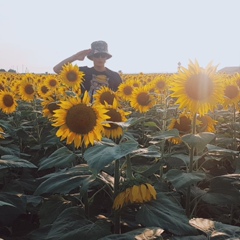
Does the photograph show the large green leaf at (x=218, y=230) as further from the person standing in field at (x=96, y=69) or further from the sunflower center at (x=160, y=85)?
the sunflower center at (x=160, y=85)

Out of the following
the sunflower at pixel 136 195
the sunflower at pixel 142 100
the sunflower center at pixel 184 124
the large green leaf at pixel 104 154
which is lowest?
the sunflower at pixel 136 195

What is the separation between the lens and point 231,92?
175 inches

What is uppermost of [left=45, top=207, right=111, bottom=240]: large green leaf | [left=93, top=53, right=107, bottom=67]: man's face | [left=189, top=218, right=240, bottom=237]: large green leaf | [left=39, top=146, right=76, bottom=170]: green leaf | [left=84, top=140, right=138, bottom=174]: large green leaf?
[left=93, top=53, right=107, bottom=67]: man's face

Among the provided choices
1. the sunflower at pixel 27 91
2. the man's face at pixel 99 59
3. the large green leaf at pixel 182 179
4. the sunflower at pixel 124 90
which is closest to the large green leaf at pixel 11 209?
the large green leaf at pixel 182 179

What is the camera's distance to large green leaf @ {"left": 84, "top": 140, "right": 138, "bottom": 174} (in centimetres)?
181

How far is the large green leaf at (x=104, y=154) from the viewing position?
1.81 meters

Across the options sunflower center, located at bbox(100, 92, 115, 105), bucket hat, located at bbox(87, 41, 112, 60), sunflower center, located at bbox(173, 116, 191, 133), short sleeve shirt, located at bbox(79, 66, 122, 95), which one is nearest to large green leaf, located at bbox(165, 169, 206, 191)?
sunflower center, located at bbox(173, 116, 191, 133)

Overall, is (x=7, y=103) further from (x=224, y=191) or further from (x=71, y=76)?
(x=224, y=191)

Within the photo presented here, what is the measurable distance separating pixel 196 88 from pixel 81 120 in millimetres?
966

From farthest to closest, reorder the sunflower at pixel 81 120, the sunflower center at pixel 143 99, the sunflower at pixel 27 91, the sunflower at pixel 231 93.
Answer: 1. the sunflower at pixel 27 91
2. the sunflower center at pixel 143 99
3. the sunflower at pixel 231 93
4. the sunflower at pixel 81 120

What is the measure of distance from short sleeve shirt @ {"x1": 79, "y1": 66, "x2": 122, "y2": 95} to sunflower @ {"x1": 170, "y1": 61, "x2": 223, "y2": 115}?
3.40 metres

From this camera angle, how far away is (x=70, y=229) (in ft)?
6.32

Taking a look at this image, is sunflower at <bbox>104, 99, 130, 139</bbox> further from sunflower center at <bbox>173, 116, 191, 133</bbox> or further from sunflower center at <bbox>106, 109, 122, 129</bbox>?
sunflower center at <bbox>173, 116, 191, 133</bbox>

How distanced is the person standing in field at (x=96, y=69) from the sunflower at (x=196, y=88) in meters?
3.40
